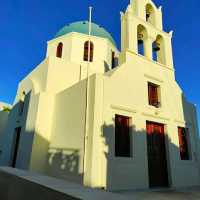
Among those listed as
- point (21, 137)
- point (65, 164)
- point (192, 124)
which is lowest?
point (65, 164)

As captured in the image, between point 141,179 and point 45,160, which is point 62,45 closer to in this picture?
point 45,160

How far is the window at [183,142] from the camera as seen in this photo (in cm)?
1102

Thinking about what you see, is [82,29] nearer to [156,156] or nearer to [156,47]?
[156,47]

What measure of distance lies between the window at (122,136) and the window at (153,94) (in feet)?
7.63

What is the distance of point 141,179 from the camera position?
8.62 meters

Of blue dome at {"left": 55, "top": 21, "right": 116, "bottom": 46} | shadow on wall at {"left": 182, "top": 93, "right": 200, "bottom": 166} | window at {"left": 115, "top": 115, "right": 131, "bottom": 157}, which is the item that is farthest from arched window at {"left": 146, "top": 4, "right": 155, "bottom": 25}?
window at {"left": 115, "top": 115, "right": 131, "bottom": 157}

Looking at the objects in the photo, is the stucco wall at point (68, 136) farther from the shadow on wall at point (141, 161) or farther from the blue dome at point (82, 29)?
the blue dome at point (82, 29)

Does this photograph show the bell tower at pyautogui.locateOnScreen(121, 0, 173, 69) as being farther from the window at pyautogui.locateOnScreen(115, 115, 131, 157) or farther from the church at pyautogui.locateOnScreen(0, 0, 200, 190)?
the window at pyautogui.locateOnScreen(115, 115, 131, 157)

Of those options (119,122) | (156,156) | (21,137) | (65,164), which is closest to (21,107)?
(21,137)

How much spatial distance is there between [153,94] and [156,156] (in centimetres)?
334

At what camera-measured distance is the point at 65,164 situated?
9.04 meters

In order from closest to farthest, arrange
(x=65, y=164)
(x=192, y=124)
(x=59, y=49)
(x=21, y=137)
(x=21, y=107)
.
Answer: (x=65, y=164) < (x=192, y=124) < (x=21, y=137) < (x=21, y=107) < (x=59, y=49)

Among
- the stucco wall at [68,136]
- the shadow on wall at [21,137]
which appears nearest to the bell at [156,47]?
the stucco wall at [68,136]

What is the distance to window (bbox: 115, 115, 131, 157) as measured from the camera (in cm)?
866
